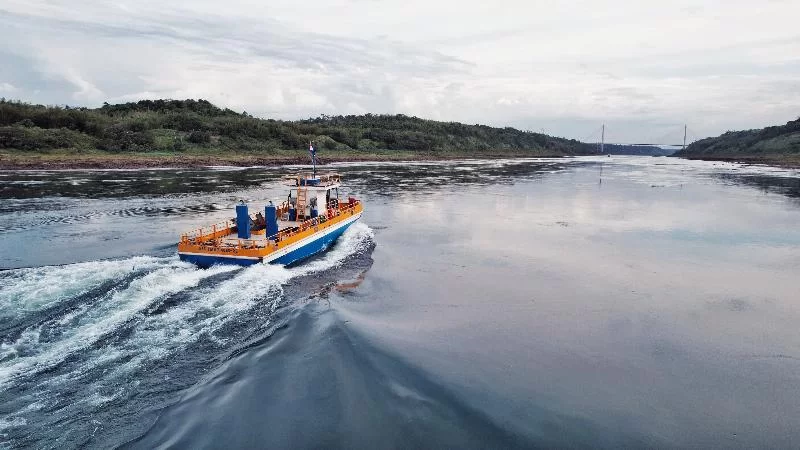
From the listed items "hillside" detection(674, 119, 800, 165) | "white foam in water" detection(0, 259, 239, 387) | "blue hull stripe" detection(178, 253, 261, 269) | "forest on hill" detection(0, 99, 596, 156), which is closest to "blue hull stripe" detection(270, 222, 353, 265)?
"blue hull stripe" detection(178, 253, 261, 269)

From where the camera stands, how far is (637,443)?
35.8ft

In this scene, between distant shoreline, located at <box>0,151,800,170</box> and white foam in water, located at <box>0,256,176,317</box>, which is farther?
distant shoreline, located at <box>0,151,800,170</box>

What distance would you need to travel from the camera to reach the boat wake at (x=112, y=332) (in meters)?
11.3

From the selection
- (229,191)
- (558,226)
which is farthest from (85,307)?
(229,191)

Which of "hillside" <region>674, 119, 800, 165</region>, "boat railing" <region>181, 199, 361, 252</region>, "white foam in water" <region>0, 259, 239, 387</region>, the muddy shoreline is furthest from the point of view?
"hillside" <region>674, 119, 800, 165</region>

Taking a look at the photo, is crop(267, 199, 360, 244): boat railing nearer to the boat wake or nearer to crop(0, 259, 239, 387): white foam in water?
the boat wake

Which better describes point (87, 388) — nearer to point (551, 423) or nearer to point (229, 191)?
point (551, 423)

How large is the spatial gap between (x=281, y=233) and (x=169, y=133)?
93632 millimetres

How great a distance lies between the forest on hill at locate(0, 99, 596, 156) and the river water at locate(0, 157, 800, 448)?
64.2m

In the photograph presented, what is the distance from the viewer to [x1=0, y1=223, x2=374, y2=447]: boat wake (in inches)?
444

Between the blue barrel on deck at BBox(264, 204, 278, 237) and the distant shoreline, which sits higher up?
the distant shoreline

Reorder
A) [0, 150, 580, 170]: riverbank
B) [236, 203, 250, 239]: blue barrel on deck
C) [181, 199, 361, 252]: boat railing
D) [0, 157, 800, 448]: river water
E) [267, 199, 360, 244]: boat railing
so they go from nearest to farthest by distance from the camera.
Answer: [0, 157, 800, 448]: river water → [181, 199, 361, 252]: boat railing → [267, 199, 360, 244]: boat railing → [236, 203, 250, 239]: blue barrel on deck → [0, 150, 580, 170]: riverbank

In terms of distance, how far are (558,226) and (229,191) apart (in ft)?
118

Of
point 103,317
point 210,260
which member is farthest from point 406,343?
point 210,260
